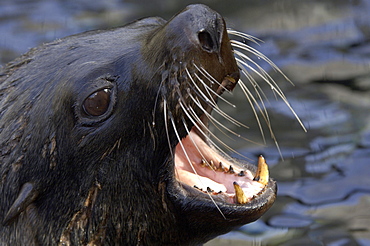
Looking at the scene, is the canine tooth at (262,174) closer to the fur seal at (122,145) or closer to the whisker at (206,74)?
the fur seal at (122,145)

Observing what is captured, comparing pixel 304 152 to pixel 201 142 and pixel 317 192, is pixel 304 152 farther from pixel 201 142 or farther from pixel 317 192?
pixel 201 142

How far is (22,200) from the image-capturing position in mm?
4457

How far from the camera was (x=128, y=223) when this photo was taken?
4598 millimetres

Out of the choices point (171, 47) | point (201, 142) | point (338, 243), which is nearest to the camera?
point (171, 47)

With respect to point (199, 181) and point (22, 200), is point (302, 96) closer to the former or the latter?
point (199, 181)

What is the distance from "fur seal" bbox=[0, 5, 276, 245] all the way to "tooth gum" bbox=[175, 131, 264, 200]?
0.4 inches

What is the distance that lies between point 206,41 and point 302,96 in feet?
13.5

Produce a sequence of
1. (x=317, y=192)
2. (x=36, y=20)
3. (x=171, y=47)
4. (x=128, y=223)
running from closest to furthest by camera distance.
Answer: (x=171, y=47) → (x=128, y=223) → (x=317, y=192) → (x=36, y=20)

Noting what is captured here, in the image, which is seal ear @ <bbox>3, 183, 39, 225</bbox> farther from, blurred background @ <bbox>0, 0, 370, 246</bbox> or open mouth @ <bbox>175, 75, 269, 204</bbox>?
blurred background @ <bbox>0, 0, 370, 246</bbox>

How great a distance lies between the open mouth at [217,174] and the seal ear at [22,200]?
80cm

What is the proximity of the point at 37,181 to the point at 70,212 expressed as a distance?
0.81 ft

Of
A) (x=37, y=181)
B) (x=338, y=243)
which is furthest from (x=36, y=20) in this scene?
(x=37, y=181)

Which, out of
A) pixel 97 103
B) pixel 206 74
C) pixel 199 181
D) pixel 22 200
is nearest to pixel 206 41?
pixel 206 74

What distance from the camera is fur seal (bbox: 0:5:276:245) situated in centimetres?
434
